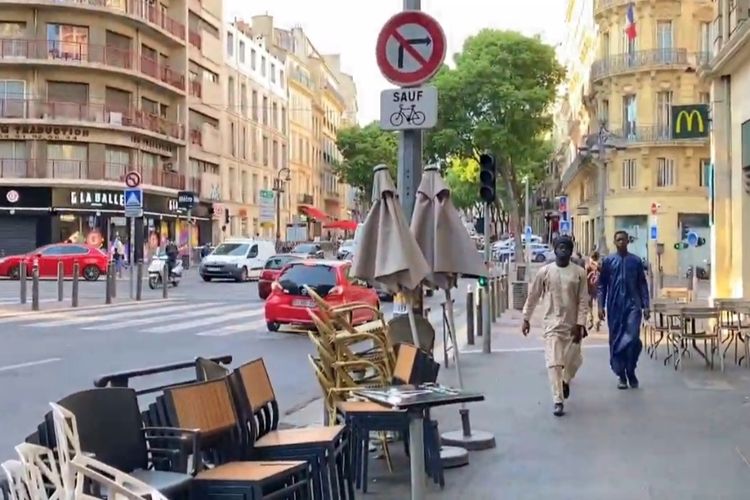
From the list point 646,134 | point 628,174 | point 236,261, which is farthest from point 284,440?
point 628,174

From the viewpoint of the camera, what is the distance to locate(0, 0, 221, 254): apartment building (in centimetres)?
4816

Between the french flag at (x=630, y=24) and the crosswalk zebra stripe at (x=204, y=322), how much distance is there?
30.7m

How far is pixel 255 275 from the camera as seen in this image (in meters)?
39.8

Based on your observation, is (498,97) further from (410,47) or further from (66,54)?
(410,47)

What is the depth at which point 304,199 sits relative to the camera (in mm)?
89500

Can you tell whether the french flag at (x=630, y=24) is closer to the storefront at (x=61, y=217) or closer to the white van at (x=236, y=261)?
the white van at (x=236, y=261)

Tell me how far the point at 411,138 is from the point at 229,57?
60.8 m

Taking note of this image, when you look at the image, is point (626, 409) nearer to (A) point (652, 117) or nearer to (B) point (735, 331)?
(B) point (735, 331)

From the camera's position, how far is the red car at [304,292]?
60.2 ft

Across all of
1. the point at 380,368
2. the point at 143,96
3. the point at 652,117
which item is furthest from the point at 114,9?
the point at 380,368

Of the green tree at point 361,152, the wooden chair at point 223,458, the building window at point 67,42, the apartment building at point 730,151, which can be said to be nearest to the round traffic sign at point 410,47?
the wooden chair at point 223,458

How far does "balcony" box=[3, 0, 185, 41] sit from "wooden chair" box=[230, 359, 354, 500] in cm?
4636

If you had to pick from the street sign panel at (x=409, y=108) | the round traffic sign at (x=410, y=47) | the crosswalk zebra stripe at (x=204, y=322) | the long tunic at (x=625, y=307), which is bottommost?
the crosswalk zebra stripe at (x=204, y=322)

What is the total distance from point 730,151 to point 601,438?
45.0ft
